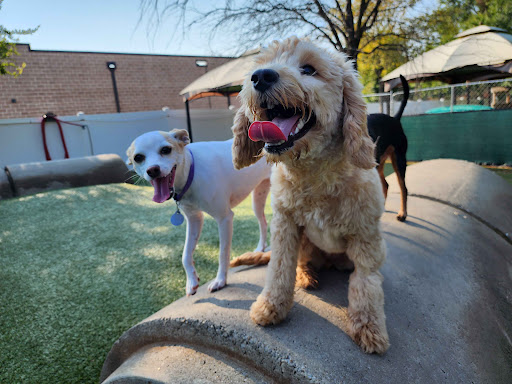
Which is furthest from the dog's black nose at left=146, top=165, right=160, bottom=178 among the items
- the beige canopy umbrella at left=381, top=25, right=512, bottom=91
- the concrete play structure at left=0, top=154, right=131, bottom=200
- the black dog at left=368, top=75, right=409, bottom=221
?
the beige canopy umbrella at left=381, top=25, right=512, bottom=91

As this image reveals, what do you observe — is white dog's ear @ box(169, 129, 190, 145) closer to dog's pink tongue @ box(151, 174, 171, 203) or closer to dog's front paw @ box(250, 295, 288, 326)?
dog's pink tongue @ box(151, 174, 171, 203)

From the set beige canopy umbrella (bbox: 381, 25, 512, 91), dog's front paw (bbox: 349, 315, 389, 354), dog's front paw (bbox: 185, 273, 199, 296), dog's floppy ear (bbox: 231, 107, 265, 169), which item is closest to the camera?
dog's front paw (bbox: 349, 315, 389, 354)

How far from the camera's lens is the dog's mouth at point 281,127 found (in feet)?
4.80

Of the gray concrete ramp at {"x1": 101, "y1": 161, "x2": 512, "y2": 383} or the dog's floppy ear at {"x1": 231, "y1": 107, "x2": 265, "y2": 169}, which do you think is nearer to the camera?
the gray concrete ramp at {"x1": 101, "y1": 161, "x2": 512, "y2": 383}

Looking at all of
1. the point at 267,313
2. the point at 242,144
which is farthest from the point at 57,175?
the point at 267,313

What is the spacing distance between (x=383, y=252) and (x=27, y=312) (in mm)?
2933

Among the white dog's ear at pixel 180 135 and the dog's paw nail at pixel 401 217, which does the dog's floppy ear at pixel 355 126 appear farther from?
the dog's paw nail at pixel 401 217

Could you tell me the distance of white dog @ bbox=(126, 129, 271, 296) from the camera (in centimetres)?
219

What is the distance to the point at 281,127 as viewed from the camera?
5.00ft

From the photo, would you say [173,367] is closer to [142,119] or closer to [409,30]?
[409,30]

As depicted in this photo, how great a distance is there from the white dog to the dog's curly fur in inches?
23.0

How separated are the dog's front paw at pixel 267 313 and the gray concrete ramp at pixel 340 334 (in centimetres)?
4

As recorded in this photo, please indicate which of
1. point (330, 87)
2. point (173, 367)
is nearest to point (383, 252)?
point (330, 87)

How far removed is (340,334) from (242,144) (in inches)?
44.1
